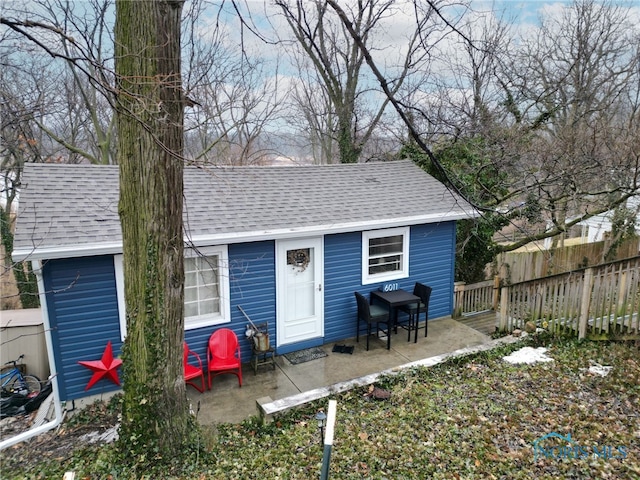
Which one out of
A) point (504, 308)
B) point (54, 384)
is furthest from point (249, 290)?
point (504, 308)

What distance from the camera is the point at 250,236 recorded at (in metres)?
7.06

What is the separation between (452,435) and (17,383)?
694 centimetres

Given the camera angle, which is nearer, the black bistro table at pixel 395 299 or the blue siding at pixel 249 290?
the blue siding at pixel 249 290

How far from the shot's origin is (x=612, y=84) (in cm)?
1881

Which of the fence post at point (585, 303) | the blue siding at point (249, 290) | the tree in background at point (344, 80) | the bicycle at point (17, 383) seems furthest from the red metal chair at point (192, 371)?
the tree in background at point (344, 80)

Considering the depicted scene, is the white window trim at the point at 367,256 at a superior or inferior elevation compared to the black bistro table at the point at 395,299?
superior

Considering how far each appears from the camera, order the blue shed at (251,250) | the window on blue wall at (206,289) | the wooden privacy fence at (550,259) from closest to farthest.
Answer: the blue shed at (251,250) < the window on blue wall at (206,289) < the wooden privacy fence at (550,259)

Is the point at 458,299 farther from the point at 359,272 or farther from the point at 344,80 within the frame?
the point at 344,80

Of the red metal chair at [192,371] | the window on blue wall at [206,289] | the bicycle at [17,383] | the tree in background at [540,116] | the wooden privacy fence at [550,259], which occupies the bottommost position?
the bicycle at [17,383]

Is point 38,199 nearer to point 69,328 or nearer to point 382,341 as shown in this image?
point 69,328

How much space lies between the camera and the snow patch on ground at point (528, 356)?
6922mm

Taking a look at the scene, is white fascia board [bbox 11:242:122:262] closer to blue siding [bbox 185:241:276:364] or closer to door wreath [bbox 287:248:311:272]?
blue siding [bbox 185:241:276:364]

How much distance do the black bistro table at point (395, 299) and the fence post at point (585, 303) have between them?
269 cm

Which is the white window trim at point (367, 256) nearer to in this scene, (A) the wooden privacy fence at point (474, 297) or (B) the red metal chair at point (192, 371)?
(A) the wooden privacy fence at point (474, 297)
